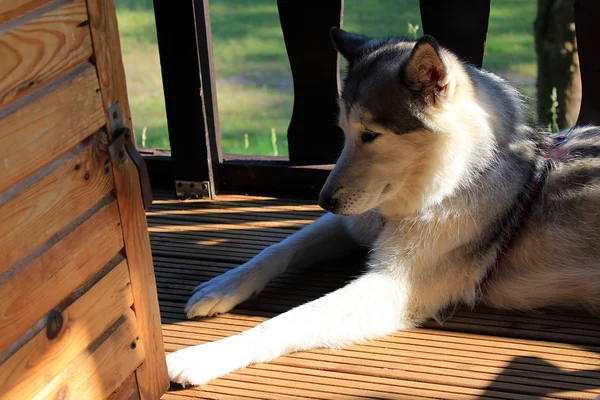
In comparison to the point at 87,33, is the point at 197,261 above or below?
below

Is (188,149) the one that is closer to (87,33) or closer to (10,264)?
(87,33)

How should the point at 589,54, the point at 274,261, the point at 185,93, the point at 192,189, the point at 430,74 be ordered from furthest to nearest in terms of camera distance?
the point at 192,189 < the point at 185,93 < the point at 589,54 < the point at 274,261 < the point at 430,74

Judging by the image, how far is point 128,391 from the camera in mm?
2004

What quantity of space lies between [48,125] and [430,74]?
1.10 m

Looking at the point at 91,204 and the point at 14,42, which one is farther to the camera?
the point at 91,204

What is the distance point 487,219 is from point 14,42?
154cm

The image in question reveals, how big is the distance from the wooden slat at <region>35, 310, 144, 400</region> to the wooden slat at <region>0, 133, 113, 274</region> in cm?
35

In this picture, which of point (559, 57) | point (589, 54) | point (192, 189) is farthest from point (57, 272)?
point (559, 57)

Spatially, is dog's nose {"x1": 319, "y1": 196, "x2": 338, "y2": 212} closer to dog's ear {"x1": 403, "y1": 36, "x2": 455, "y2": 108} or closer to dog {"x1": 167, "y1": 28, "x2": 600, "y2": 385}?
dog {"x1": 167, "y1": 28, "x2": 600, "y2": 385}

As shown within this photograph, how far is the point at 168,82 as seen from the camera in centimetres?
318

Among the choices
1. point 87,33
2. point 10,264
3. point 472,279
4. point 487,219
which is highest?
point 87,33

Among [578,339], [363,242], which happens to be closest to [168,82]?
[363,242]

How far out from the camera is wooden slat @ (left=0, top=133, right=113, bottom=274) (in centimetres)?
151

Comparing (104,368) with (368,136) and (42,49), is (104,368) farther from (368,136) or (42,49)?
(368,136)
